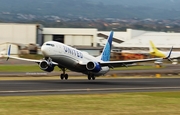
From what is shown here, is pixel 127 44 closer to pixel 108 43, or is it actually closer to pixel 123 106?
pixel 108 43

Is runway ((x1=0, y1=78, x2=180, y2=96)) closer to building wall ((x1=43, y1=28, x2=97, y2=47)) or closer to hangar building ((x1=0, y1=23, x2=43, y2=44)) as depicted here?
hangar building ((x1=0, y1=23, x2=43, y2=44))

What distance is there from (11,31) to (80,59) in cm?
9371

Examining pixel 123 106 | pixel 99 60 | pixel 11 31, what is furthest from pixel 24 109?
pixel 11 31

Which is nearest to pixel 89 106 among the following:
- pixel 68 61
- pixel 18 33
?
pixel 68 61

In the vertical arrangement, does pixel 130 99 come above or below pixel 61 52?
below

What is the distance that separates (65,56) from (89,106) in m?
23.7

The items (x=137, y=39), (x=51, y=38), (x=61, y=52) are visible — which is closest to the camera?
(x=61, y=52)

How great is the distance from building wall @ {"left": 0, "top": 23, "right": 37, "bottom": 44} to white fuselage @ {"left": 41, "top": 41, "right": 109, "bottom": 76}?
90.1m

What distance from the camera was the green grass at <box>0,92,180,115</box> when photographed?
2455 centimetres

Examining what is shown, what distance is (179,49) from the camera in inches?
5901

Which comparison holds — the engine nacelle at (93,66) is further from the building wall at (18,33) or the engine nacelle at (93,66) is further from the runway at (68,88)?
the building wall at (18,33)

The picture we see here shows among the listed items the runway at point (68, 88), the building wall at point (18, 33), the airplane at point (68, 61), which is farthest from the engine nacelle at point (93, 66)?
the building wall at point (18, 33)

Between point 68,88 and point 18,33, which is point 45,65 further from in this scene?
point 18,33

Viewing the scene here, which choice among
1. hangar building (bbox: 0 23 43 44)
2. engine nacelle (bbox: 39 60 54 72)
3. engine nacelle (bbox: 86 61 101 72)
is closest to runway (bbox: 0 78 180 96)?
engine nacelle (bbox: 39 60 54 72)
